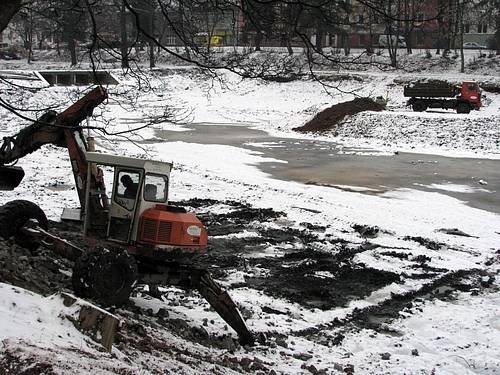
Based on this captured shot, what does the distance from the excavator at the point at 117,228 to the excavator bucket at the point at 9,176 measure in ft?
0.05

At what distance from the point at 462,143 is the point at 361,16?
83.6 feet

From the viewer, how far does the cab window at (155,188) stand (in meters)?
8.58

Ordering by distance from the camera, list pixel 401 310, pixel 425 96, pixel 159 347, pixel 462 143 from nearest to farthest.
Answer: pixel 159 347 < pixel 401 310 < pixel 462 143 < pixel 425 96

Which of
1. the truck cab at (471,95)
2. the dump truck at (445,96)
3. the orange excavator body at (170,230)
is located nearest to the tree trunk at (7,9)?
the orange excavator body at (170,230)

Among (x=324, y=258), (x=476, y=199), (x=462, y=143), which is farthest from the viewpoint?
(x=462, y=143)

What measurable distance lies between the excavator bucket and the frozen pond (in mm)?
11315

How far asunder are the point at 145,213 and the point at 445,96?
35.1 meters

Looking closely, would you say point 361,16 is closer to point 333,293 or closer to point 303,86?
point 333,293

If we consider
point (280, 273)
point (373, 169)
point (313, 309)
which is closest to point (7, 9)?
point (313, 309)

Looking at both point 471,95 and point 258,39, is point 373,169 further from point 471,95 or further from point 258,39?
point 471,95

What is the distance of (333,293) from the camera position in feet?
34.1

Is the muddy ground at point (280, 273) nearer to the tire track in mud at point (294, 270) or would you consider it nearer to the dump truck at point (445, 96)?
the tire track in mud at point (294, 270)

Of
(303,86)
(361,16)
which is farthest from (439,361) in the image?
(303,86)

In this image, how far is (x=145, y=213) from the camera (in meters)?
8.52
